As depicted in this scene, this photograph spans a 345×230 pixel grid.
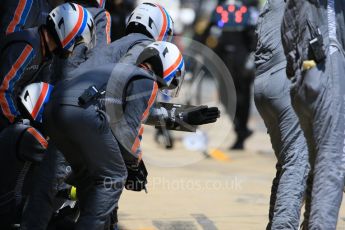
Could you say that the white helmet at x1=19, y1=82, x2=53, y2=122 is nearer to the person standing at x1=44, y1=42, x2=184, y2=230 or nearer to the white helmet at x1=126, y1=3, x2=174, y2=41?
the white helmet at x1=126, y1=3, x2=174, y2=41

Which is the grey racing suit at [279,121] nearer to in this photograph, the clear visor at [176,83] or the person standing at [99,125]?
the clear visor at [176,83]

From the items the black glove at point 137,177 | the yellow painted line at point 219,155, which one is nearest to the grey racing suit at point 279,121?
the black glove at point 137,177

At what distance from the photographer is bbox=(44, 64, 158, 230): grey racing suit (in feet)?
19.8

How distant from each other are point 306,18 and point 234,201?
13.8 feet

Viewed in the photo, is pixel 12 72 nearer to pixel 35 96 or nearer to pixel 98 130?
pixel 35 96

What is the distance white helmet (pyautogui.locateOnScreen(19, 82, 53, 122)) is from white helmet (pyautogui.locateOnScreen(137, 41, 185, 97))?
922 mm

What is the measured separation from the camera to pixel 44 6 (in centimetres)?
814

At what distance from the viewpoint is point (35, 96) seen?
711 centimetres

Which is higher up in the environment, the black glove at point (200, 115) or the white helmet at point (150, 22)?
the white helmet at point (150, 22)

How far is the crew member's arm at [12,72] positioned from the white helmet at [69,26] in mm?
529

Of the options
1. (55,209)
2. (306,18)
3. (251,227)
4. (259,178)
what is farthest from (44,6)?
(259,178)

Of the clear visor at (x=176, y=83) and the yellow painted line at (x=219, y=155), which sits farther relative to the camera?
the yellow painted line at (x=219, y=155)

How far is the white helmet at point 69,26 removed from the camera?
6.85 m

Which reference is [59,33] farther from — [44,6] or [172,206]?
[172,206]
